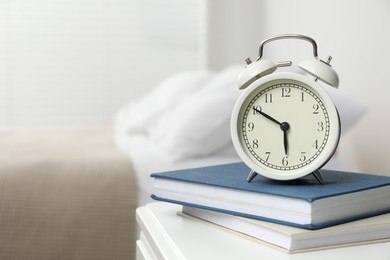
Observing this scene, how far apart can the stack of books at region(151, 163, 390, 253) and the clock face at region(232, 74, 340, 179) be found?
29 mm

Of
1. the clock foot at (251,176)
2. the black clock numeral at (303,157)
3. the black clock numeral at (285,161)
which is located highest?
the black clock numeral at (303,157)

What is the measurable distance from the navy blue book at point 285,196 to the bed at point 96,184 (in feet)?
2.53

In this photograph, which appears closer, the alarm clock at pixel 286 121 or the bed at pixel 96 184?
the alarm clock at pixel 286 121

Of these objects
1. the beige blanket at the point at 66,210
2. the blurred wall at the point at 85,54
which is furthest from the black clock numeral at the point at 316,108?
the blurred wall at the point at 85,54

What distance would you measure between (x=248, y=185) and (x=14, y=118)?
369 centimetres

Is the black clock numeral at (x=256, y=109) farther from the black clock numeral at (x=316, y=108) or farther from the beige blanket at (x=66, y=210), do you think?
the beige blanket at (x=66, y=210)

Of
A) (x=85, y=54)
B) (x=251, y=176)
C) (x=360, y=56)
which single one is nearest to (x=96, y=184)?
(x=360, y=56)

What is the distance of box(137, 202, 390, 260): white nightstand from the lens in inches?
26.8

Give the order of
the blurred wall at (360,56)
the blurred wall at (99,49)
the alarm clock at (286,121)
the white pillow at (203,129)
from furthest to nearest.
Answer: the blurred wall at (99,49), the white pillow at (203,129), the blurred wall at (360,56), the alarm clock at (286,121)

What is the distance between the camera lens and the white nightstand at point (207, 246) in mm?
681

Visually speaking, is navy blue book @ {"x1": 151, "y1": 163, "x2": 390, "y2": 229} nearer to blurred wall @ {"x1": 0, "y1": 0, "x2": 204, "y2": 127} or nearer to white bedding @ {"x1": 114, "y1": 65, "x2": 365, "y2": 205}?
white bedding @ {"x1": 114, "y1": 65, "x2": 365, "y2": 205}

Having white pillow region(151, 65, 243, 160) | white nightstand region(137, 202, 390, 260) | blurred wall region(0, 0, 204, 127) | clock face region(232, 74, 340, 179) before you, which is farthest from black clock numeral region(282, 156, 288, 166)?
blurred wall region(0, 0, 204, 127)

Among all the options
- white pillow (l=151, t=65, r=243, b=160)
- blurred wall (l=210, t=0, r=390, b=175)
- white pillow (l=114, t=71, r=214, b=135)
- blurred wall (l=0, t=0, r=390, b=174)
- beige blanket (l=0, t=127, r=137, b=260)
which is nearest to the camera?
blurred wall (l=210, t=0, r=390, b=175)

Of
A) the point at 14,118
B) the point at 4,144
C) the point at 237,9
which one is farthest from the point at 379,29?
the point at 14,118
